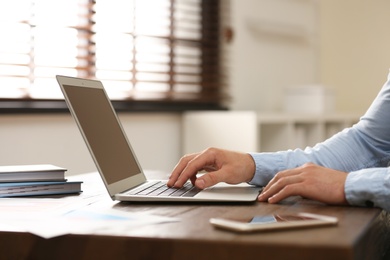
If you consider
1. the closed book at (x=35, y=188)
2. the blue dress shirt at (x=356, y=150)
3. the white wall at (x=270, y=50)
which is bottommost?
the closed book at (x=35, y=188)

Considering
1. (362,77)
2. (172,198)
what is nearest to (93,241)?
(172,198)

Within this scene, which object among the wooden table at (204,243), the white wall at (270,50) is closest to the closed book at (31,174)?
the wooden table at (204,243)

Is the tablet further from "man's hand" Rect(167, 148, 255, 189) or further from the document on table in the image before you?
"man's hand" Rect(167, 148, 255, 189)

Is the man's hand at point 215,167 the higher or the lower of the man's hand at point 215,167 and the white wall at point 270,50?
the lower

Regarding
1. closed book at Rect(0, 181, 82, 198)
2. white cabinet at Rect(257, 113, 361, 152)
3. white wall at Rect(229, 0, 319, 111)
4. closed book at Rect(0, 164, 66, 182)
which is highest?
white wall at Rect(229, 0, 319, 111)

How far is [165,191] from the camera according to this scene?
133 centimetres

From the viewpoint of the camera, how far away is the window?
2.58 metres

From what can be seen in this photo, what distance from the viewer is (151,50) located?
3219mm

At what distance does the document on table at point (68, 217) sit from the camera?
0.98m

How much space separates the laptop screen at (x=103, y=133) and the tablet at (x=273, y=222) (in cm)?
36

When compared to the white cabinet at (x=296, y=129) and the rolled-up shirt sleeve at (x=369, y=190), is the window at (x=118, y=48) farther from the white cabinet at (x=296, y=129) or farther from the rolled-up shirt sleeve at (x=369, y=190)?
the rolled-up shirt sleeve at (x=369, y=190)

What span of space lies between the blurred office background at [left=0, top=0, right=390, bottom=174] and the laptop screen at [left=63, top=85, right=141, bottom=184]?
1.13 metres

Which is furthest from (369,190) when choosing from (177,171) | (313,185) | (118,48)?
(118,48)

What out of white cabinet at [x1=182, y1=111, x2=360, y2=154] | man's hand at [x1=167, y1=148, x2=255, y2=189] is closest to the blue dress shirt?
man's hand at [x1=167, y1=148, x2=255, y2=189]
